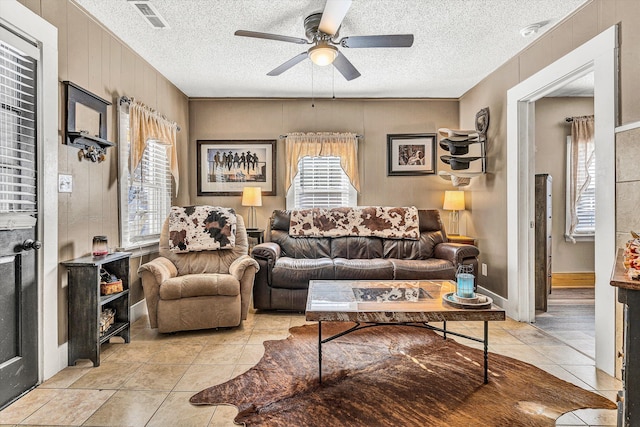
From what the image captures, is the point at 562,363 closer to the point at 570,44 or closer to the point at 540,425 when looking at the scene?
the point at 540,425

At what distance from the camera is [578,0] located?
2.53 metres

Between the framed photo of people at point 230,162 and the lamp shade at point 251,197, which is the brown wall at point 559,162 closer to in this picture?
the framed photo of people at point 230,162

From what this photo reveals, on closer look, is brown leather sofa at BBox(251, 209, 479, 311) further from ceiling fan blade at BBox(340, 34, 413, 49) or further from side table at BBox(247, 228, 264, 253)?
ceiling fan blade at BBox(340, 34, 413, 49)

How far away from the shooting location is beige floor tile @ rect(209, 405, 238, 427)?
1812 millimetres

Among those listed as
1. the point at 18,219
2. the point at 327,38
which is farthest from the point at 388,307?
the point at 18,219

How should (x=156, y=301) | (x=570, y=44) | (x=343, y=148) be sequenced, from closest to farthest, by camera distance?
(x=570, y=44), (x=156, y=301), (x=343, y=148)

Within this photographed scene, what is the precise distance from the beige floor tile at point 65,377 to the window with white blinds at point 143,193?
1.14 metres

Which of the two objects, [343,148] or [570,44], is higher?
[570,44]

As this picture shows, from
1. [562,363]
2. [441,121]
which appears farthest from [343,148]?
[562,363]

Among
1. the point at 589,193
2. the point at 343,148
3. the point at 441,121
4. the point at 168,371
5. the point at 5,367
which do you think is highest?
the point at 441,121

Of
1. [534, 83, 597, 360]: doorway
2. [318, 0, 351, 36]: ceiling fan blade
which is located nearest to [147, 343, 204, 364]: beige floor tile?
[318, 0, 351, 36]: ceiling fan blade

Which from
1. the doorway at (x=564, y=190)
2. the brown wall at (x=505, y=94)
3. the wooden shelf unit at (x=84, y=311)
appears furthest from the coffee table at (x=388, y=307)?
the doorway at (x=564, y=190)

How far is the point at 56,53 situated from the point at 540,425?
11.8 feet

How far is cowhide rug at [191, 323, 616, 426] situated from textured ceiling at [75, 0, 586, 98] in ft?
8.37
